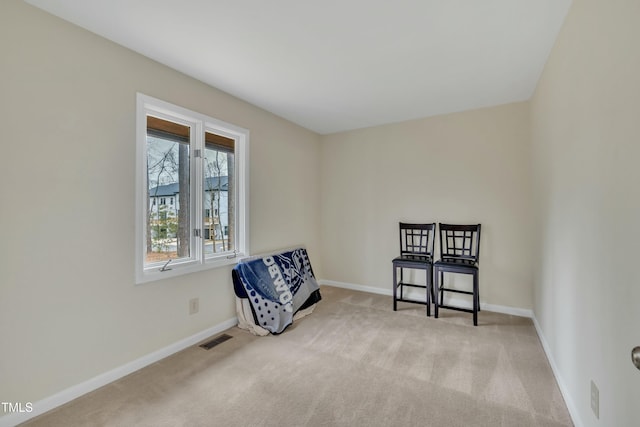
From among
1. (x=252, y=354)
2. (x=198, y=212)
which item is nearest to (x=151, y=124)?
(x=198, y=212)

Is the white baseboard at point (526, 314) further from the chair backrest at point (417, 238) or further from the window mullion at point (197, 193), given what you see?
the window mullion at point (197, 193)

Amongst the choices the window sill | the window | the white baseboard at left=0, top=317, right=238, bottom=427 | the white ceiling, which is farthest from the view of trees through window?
the white baseboard at left=0, top=317, right=238, bottom=427

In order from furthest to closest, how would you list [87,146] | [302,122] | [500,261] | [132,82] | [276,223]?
[302,122] → [276,223] → [500,261] → [132,82] → [87,146]

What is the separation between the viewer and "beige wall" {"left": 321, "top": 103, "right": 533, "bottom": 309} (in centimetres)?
315

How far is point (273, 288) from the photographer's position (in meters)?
3.00

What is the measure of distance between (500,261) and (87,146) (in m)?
4.05

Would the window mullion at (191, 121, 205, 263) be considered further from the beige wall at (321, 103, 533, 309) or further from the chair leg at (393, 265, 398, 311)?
the beige wall at (321, 103, 533, 309)

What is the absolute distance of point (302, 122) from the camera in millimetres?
3869

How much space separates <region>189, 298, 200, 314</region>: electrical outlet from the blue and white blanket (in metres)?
0.40

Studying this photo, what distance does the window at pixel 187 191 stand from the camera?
2.26 m

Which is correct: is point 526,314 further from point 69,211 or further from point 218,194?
point 69,211

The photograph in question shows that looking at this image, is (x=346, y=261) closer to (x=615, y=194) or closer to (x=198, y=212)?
(x=198, y=212)

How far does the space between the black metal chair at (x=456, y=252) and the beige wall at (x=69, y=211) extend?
2641mm

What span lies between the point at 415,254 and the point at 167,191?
9.28 feet
